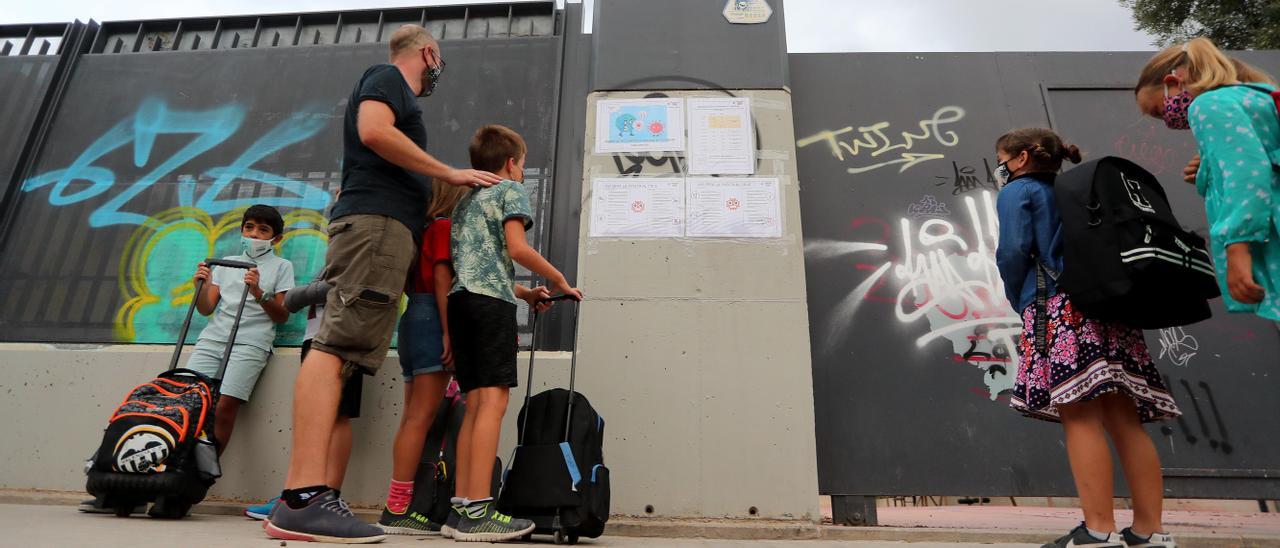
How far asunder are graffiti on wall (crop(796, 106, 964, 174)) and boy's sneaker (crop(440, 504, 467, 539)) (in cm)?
284

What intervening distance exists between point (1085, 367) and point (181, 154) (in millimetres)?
4934

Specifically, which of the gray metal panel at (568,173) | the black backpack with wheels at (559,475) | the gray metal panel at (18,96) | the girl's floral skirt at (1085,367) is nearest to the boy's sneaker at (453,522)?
the black backpack with wheels at (559,475)

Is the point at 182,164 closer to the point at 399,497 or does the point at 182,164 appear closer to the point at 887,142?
the point at 399,497

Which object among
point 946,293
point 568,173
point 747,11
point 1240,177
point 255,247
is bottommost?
point 1240,177

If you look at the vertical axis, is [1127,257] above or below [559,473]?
above

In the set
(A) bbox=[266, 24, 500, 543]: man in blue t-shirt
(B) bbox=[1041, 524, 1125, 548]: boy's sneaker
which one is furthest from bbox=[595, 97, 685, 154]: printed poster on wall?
(B) bbox=[1041, 524, 1125, 548]: boy's sneaker

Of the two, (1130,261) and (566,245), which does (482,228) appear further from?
(1130,261)

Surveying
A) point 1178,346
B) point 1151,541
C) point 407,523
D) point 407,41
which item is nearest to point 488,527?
point 407,523

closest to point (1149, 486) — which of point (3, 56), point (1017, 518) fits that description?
point (1017, 518)

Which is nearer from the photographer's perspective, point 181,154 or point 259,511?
point 259,511

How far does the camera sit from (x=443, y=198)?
8.95 ft

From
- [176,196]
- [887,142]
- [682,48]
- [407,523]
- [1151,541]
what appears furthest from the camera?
[176,196]

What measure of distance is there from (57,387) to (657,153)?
11.3ft

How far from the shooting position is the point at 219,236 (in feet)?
13.3
